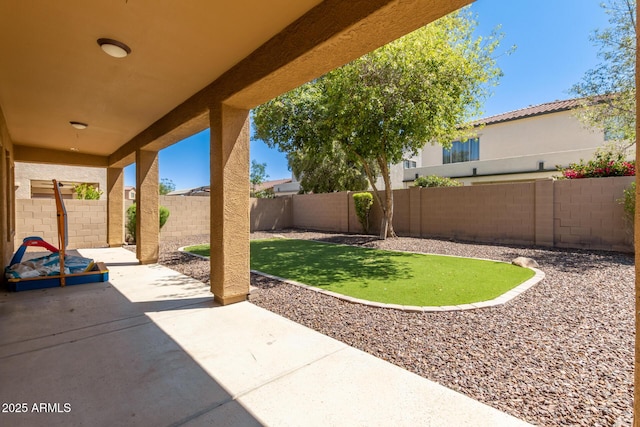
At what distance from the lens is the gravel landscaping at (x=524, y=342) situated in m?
2.21

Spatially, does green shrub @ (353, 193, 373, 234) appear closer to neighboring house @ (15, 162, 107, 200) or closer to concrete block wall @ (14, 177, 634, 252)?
concrete block wall @ (14, 177, 634, 252)

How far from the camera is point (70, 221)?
32.7 feet

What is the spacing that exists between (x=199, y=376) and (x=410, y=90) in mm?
7637

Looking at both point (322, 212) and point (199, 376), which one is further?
point (322, 212)

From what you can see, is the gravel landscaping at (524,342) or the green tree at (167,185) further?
the green tree at (167,185)

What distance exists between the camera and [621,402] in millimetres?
2154

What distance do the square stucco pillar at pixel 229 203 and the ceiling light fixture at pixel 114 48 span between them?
120cm

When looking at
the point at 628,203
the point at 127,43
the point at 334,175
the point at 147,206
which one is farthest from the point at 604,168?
the point at 334,175

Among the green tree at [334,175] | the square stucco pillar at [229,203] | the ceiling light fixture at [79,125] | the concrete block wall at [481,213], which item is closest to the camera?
the square stucco pillar at [229,203]

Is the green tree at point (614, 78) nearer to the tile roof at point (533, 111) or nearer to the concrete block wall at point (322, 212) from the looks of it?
the tile roof at point (533, 111)

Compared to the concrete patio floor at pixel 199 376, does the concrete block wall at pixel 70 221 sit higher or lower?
higher

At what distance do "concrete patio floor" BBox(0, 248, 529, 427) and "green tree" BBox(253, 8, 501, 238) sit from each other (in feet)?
19.1

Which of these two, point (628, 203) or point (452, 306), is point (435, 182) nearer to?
point (628, 203)

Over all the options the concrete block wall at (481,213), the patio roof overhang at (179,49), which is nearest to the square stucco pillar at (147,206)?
the patio roof overhang at (179,49)
